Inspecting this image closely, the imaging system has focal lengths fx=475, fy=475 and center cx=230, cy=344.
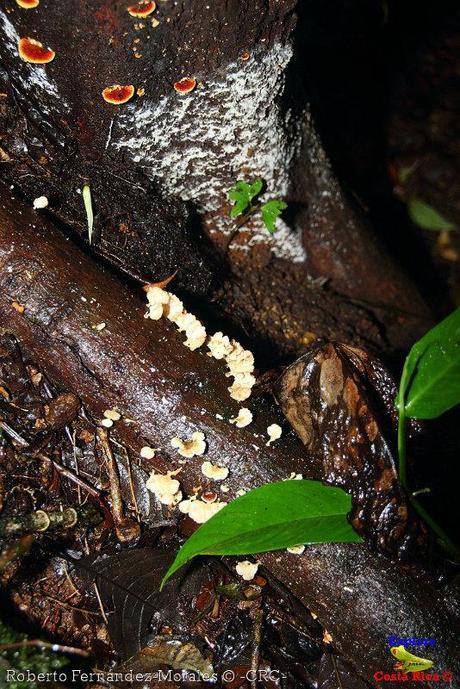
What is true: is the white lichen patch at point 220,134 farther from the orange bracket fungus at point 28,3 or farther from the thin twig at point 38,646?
the thin twig at point 38,646

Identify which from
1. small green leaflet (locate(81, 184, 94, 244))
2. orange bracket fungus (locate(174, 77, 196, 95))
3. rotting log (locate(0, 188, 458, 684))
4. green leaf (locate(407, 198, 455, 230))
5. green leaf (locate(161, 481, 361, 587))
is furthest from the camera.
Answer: green leaf (locate(407, 198, 455, 230))

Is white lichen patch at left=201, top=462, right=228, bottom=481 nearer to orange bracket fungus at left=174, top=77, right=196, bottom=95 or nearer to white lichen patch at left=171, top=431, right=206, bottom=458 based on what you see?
white lichen patch at left=171, top=431, right=206, bottom=458

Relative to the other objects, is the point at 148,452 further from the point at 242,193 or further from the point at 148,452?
the point at 242,193

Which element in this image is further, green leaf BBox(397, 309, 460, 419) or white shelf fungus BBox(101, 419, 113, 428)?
white shelf fungus BBox(101, 419, 113, 428)

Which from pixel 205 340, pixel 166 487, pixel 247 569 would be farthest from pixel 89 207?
pixel 247 569

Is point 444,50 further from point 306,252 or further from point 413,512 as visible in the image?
point 413,512

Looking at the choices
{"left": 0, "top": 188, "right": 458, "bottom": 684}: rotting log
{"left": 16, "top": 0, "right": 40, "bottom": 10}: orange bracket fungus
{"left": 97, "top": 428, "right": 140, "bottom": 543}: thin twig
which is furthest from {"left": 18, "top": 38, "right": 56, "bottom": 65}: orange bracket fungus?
{"left": 97, "top": 428, "right": 140, "bottom": 543}: thin twig

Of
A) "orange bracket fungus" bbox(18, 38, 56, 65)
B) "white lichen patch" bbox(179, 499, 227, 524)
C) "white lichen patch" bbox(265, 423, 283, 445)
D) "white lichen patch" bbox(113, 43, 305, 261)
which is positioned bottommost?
"white lichen patch" bbox(179, 499, 227, 524)

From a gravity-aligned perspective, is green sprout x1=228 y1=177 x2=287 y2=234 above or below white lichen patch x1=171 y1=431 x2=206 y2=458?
above

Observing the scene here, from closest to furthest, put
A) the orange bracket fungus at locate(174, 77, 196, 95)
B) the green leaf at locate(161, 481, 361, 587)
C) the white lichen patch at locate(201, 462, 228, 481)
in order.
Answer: the green leaf at locate(161, 481, 361, 587) → the white lichen patch at locate(201, 462, 228, 481) → the orange bracket fungus at locate(174, 77, 196, 95)
